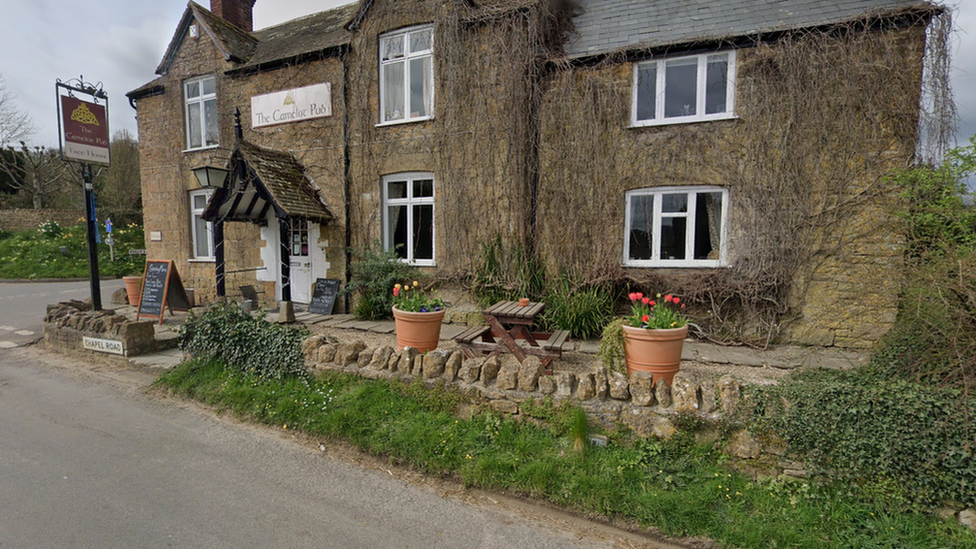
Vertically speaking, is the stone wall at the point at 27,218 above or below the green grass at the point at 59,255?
above

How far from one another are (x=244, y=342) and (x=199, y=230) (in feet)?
26.3

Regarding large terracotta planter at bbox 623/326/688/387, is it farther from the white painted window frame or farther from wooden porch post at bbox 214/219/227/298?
wooden porch post at bbox 214/219/227/298

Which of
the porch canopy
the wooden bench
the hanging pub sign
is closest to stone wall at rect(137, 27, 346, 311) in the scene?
the porch canopy

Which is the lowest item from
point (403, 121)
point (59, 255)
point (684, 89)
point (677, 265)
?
point (59, 255)

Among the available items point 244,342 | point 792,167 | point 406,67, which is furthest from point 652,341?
point 406,67

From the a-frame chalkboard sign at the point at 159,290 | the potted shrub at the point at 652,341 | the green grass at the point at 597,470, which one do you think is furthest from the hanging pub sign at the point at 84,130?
the potted shrub at the point at 652,341

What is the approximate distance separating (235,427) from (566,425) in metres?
3.35

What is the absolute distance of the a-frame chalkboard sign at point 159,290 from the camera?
835 centimetres

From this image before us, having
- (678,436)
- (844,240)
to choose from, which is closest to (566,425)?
(678,436)

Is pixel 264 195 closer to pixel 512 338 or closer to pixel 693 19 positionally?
pixel 512 338

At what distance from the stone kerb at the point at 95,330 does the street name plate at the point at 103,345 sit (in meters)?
0.05

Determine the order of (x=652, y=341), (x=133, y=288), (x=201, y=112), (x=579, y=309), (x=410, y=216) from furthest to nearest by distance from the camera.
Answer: (x=201, y=112) < (x=133, y=288) < (x=410, y=216) < (x=579, y=309) < (x=652, y=341)

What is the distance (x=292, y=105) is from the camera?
9781mm

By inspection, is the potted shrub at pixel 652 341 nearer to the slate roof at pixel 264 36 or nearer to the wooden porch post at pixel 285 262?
the wooden porch post at pixel 285 262
